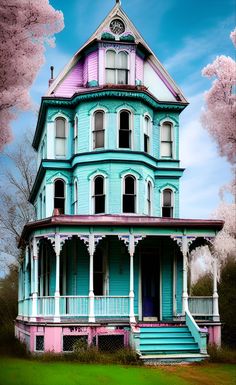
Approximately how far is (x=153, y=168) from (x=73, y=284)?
6.40m

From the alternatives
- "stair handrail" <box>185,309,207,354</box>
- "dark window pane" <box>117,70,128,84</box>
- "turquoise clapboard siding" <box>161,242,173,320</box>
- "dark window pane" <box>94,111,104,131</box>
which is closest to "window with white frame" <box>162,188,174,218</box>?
"turquoise clapboard siding" <box>161,242,173,320</box>

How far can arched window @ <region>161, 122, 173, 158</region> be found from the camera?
1120 inches

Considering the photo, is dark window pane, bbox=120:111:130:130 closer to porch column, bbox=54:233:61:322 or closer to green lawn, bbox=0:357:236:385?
porch column, bbox=54:233:61:322

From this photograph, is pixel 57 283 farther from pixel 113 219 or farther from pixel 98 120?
pixel 98 120

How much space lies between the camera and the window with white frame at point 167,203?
1101 inches

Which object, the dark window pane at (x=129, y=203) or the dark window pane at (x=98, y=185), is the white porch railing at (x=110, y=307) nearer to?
the dark window pane at (x=129, y=203)

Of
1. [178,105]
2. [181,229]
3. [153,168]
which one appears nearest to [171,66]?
[178,105]

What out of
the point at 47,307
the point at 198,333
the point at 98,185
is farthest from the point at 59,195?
the point at 198,333

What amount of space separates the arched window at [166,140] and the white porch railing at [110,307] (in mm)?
8170

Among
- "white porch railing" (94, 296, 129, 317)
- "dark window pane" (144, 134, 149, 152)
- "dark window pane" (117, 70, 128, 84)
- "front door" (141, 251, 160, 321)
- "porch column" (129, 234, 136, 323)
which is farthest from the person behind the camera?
"dark window pane" (117, 70, 128, 84)

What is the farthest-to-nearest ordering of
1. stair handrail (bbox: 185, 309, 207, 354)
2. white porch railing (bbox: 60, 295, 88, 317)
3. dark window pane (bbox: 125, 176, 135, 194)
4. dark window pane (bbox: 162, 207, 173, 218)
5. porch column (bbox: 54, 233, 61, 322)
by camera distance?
dark window pane (bbox: 162, 207, 173, 218) < dark window pane (bbox: 125, 176, 135, 194) < white porch railing (bbox: 60, 295, 88, 317) < porch column (bbox: 54, 233, 61, 322) < stair handrail (bbox: 185, 309, 207, 354)

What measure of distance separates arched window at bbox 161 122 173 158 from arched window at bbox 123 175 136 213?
2.69m

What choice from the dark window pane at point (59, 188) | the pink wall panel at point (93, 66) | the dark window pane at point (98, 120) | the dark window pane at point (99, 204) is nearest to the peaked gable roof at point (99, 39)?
the pink wall panel at point (93, 66)

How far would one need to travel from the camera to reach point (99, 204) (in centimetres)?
2636
